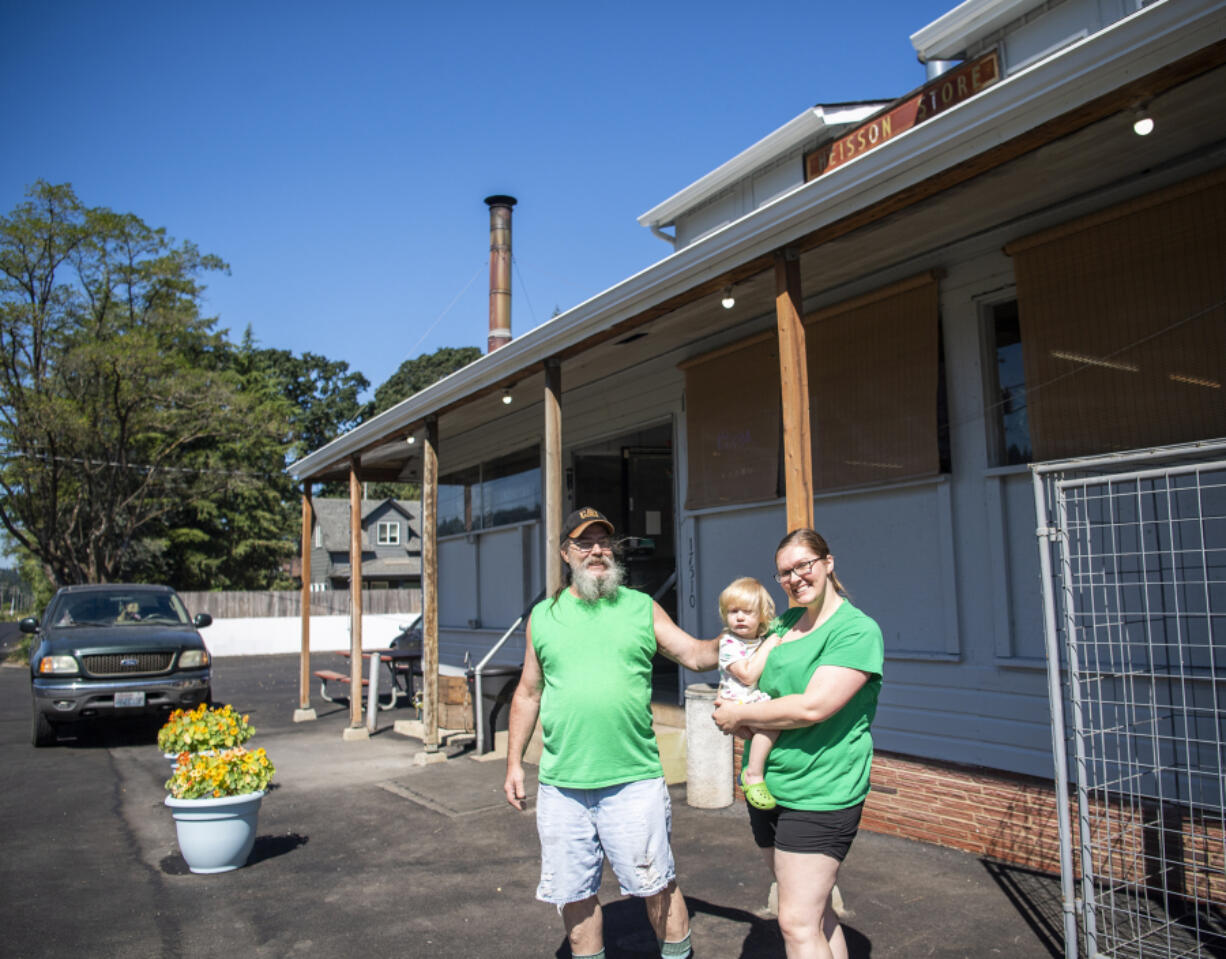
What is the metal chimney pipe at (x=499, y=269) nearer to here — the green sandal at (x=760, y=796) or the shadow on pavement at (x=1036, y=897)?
the shadow on pavement at (x=1036, y=897)

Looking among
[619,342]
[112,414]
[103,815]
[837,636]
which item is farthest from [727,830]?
[112,414]

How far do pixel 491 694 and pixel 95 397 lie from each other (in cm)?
2417

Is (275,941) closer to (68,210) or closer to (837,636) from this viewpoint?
(837,636)

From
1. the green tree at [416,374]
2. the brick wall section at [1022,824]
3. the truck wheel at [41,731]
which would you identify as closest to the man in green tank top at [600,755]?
the brick wall section at [1022,824]

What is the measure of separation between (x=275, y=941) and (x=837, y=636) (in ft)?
10.2

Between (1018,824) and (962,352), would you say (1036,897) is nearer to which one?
(1018,824)

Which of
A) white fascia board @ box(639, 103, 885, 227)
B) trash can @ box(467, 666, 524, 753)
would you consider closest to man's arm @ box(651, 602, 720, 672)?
trash can @ box(467, 666, 524, 753)

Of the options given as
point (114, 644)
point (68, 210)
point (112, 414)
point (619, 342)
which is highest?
point (68, 210)

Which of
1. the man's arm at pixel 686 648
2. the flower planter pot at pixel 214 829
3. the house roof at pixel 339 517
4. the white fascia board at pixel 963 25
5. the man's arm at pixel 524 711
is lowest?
the flower planter pot at pixel 214 829

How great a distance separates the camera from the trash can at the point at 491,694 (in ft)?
27.9

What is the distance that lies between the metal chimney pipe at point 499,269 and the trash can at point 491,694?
6.87m

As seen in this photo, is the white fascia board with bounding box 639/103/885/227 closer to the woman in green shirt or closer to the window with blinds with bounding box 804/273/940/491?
the window with blinds with bounding box 804/273/940/491

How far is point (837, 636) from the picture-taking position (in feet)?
9.04

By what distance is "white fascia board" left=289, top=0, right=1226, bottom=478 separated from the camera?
3203 millimetres
